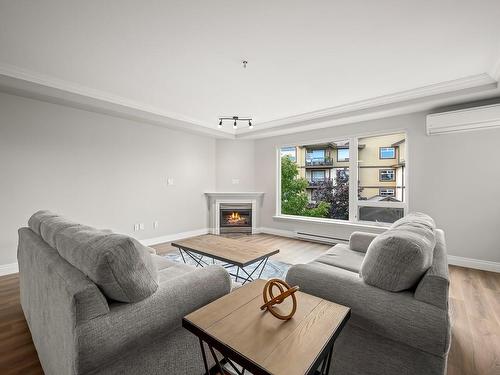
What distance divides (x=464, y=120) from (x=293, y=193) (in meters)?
3.05

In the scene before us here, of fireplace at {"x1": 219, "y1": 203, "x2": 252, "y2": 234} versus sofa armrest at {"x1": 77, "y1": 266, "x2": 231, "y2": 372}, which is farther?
fireplace at {"x1": 219, "y1": 203, "x2": 252, "y2": 234}

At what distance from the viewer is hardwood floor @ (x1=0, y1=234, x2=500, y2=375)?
1603 millimetres

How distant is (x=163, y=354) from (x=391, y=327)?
3.80 ft

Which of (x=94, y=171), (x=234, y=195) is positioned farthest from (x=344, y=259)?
(x=94, y=171)

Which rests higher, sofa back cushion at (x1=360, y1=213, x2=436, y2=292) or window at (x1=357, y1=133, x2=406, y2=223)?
window at (x1=357, y1=133, x2=406, y2=223)

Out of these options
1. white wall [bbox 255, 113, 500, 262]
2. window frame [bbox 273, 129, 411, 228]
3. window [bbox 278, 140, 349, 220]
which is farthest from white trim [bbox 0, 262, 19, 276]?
white wall [bbox 255, 113, 500, 262]

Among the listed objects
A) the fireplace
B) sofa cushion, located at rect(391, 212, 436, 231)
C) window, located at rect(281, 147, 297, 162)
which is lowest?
the fireplace

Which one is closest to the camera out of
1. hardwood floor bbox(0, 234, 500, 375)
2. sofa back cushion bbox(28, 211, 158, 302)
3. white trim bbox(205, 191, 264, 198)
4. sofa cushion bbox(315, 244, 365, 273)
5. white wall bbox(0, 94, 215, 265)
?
sofa back cushion bbox(28, 211, 158, 302)

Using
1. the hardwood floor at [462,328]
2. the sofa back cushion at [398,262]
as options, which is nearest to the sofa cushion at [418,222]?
the sofa back cushion at [398,262]

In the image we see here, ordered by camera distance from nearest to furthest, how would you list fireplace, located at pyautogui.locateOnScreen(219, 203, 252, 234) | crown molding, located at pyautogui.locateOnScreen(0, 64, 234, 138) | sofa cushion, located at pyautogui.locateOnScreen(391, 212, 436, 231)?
sofa cushion, located at pyautogui.locateOnScreen(391, 212, 436, 231) → crown molding, located at pyautogui.locateOnScreen(0, 64, 234, 138) → fireplace, located at pyautogui.locateOnScreen(219, 203, 252, 234)

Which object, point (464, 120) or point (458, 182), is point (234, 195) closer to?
point (458, 182)

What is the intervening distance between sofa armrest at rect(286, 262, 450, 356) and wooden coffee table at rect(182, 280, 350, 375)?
0.70 ft

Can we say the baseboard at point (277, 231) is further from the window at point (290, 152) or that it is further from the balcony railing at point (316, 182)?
the window at point (290, 152)

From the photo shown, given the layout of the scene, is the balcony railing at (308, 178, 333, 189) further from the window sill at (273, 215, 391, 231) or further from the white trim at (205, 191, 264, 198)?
the white trim at (205, 191, 264, 198)
